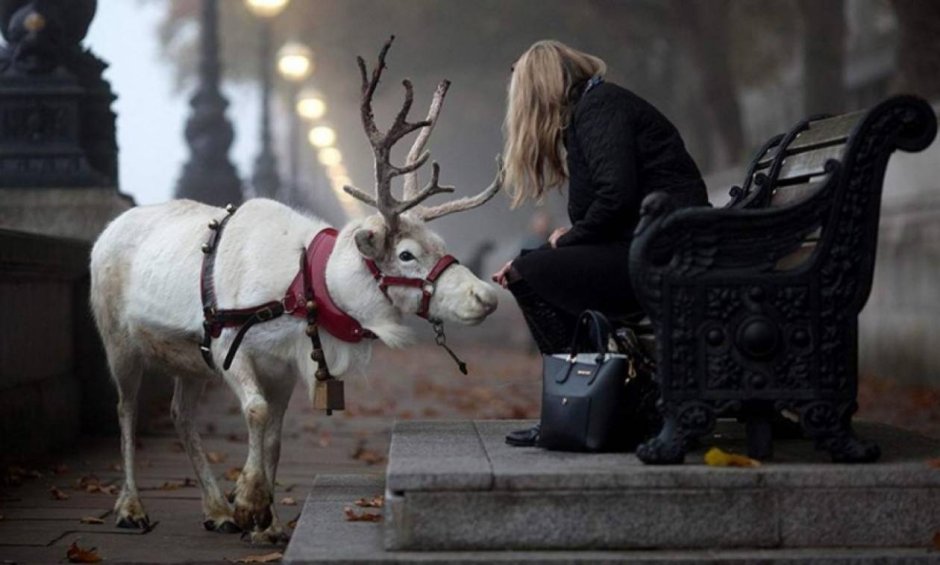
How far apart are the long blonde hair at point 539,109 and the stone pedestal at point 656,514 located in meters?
1.89

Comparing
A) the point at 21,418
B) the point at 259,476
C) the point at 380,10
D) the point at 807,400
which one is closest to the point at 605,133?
the point at 807,400

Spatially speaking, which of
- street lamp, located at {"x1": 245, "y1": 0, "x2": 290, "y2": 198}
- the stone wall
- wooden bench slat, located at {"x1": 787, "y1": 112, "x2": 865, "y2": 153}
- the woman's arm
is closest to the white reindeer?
the woman's arm

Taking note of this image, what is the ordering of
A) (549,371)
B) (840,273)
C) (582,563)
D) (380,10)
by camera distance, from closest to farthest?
(582,563) → (840,273) → (549,371) → (380,10)

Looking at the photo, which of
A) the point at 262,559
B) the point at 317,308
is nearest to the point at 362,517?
the point at 262,559

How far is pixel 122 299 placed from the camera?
8594mm

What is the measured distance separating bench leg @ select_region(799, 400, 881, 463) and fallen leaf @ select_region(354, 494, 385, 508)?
1.94m

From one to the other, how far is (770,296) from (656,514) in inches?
35.4

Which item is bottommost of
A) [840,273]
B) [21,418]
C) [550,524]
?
[21,418]

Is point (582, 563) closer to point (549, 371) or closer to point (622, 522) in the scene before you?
point (622, 522)

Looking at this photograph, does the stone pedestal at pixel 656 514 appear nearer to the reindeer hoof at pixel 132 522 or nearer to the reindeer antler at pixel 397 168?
the reindeer antler at pixel 397 168

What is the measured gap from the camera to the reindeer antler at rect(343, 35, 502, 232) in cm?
752

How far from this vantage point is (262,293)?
25.2 feet

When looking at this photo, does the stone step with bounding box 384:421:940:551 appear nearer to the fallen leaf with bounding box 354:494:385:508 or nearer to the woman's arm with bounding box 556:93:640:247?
the fallen leaf with bounding box 354:494:385:508

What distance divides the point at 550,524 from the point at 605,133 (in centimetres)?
185
